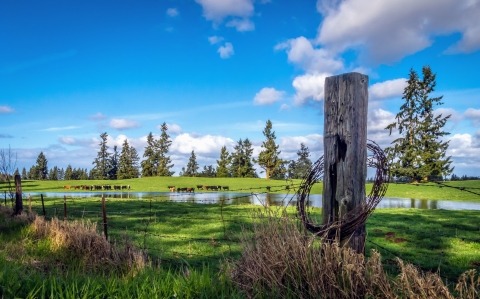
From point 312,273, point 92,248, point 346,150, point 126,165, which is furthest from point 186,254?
point 126,165

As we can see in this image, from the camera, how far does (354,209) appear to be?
4023 millimetres

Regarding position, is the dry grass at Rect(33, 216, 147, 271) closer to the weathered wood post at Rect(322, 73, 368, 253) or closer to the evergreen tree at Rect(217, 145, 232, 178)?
the weathered wood post at Rect(322, 73, 368, 253)

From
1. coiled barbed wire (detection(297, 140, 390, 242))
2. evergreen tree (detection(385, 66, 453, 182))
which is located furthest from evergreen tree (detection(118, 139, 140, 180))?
coiled barbed wire (detection(297, 140, 390, 242))

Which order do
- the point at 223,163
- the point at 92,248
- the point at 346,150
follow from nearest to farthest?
the point at 346,150
the point at 92,248
the point at 223,163

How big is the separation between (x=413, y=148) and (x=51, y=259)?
56864mm

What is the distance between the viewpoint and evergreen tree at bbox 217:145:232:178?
87.1m

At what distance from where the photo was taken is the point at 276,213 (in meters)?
4.66

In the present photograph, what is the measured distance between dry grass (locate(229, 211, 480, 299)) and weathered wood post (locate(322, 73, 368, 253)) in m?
0.43

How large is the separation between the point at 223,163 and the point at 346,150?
84.1 meters

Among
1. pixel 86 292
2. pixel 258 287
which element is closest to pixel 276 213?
pixel 258 287

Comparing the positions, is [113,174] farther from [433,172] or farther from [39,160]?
[433,172]

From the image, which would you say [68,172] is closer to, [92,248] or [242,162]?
[242,162]

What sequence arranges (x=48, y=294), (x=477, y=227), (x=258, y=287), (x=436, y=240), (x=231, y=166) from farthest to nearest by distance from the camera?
(x=231, y=166), (x=477, y=227), (x=436, y=240), (x=48, y=294), (x=258, y=287)

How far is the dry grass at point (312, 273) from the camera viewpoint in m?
3.34
